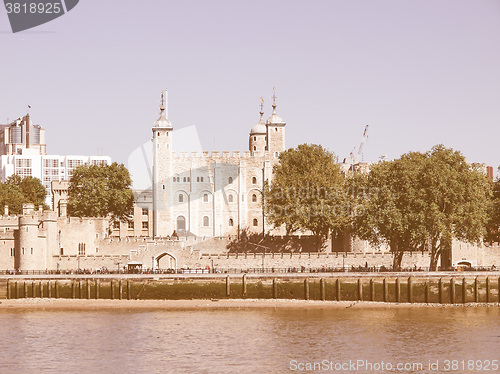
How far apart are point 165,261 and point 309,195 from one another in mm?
17485

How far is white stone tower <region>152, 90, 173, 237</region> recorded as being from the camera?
124188mm

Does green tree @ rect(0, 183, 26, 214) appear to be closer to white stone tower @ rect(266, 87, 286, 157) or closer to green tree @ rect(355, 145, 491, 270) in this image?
white stone tower @ rect(266, 87, 286, 157)

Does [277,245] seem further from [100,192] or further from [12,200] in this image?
[12,200]

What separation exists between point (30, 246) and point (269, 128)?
4652cm

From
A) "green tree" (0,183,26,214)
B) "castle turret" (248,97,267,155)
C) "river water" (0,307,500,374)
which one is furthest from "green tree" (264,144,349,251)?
"green tree" (0,183,26,214)

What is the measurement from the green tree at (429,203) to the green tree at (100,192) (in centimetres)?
3497

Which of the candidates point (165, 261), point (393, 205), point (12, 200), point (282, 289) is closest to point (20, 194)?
point (12, 200)

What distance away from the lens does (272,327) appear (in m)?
68.8

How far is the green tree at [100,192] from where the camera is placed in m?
118

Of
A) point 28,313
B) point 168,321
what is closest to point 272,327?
point 168,321

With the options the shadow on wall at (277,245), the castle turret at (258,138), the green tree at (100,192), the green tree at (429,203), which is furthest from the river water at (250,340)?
the castle turret at (258,138)

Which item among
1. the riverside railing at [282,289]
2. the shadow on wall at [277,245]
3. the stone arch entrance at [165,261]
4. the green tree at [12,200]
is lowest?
the riverside railing at [282,289]

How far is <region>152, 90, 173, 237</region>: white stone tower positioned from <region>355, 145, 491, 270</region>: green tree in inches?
1338

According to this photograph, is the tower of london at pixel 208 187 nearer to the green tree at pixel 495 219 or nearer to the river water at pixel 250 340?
the green tree at pixel 495 219
